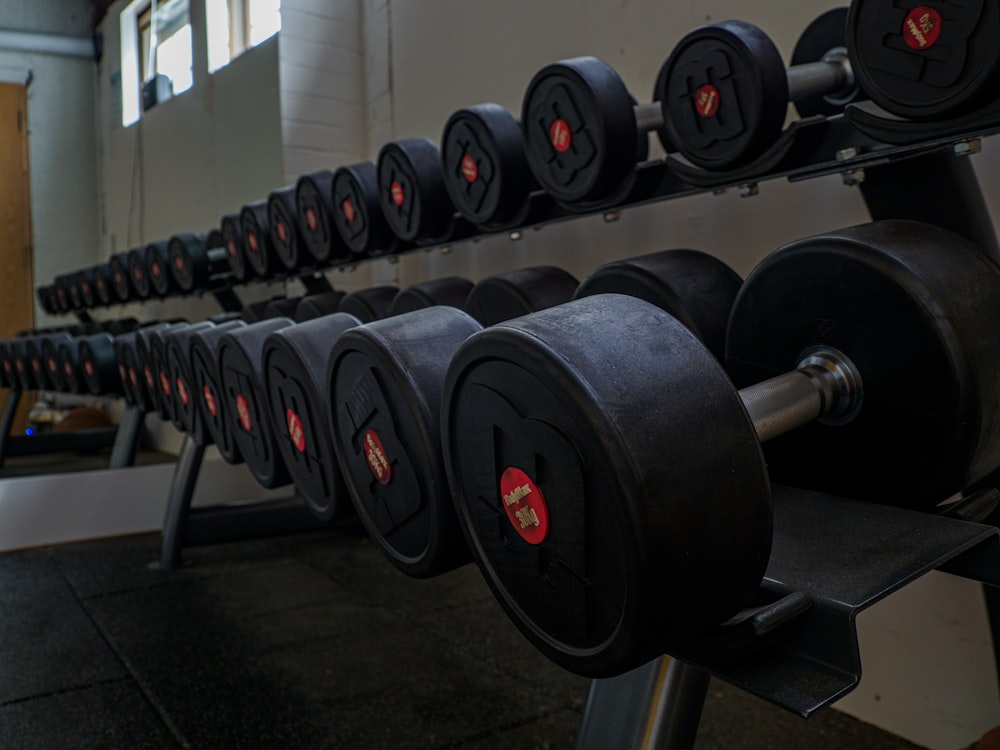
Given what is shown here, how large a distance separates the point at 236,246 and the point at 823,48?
169 centimetres

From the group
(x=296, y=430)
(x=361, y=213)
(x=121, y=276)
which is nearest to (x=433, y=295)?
(x=361, y=213)

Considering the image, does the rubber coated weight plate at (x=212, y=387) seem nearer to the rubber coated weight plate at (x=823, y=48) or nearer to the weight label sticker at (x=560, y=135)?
the weight label sticker at (x=560, y=135)

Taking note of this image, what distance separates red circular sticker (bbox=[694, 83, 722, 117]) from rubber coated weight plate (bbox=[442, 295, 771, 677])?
0.57m

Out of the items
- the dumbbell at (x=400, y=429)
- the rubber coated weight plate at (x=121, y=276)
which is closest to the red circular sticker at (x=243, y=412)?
the dumbbell at (x=400, y=429)

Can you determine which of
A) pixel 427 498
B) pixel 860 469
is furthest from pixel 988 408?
pixel 427 498

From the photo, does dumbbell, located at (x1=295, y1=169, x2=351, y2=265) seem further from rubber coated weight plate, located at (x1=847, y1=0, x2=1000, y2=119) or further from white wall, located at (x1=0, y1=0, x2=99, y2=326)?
white wall, located at (x1=0, y1=0, x2=99, y2=326)

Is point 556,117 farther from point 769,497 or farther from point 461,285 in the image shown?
point 769,497

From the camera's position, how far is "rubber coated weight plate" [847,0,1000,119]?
0.79m

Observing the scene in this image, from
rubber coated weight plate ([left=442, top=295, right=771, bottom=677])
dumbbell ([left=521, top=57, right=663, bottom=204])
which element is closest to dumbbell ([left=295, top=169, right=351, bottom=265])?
dumbbell ([left=521, top=57, right=663, bottom=204])

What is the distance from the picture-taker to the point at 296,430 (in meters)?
1.07

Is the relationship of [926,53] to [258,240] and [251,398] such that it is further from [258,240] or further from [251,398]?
[258,240]

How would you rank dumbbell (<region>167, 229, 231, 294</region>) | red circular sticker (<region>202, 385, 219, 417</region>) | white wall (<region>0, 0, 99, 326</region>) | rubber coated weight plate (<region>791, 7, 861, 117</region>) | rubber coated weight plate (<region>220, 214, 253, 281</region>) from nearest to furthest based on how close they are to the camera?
1. rubber coated weight plate (<region>791, 7, 861, 117</region>)
2. red circular sticker (<region>202, 385, 219, 417</region>)
3. rubber coated weight plate (<region>220, 214, 253, 281</region>)
4. dumbbell (<region>167, 229, 231, 294</region>)
5. white wall (<region>0, 0, 99, 326</region>)

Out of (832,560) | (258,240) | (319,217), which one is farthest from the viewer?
(258,240)

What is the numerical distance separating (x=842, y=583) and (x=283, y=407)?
0.74 metres
